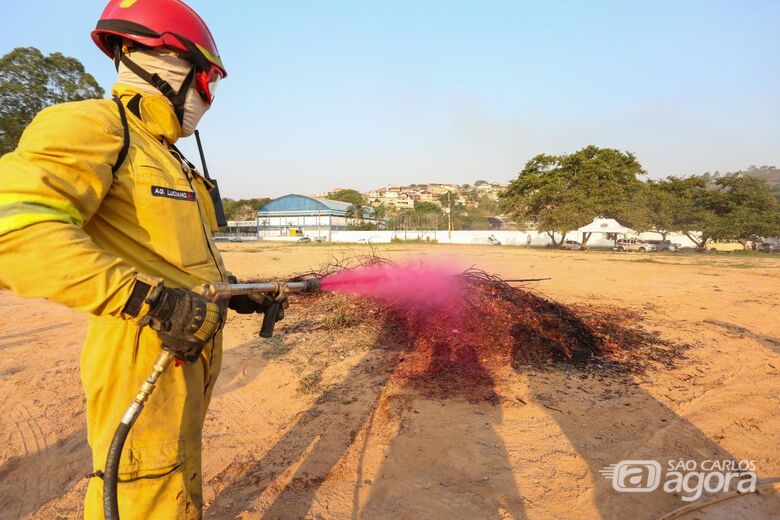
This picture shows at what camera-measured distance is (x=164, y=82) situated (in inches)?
68.5

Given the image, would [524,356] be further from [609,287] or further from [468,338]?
[609,287]

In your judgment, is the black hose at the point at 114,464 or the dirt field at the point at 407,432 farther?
the dirt field at the point at 407,432

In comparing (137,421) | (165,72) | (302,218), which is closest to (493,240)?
(302,218)

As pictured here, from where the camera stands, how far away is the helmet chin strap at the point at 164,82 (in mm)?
1714

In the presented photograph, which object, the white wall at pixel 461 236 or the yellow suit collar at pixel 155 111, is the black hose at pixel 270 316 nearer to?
the yellow suit collar at pixel 155 111

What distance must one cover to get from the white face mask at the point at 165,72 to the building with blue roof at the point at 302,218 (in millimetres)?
69301

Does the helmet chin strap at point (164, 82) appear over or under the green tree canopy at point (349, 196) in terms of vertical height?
under

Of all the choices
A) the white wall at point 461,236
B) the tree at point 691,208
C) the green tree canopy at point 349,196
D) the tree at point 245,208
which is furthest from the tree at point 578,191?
the green tree canopy at point 349,196

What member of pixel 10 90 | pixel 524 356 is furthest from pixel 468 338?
pixel 10 90

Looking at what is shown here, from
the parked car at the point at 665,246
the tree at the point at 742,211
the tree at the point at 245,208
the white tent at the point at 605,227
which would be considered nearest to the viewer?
the tree at the point at 742,211

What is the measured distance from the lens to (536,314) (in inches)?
233

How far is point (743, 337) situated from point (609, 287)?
5855 mm

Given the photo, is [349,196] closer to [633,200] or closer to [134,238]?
[633,200]

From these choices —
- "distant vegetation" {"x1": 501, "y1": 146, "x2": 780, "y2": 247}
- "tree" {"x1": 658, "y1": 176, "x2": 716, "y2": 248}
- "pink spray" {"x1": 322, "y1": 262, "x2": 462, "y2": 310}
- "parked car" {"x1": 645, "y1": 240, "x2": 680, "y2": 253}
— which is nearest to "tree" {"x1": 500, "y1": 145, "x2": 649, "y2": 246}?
"distant vegetation" {"x1": 501, "y1": 146, "x2": 780, "y2": 247}
